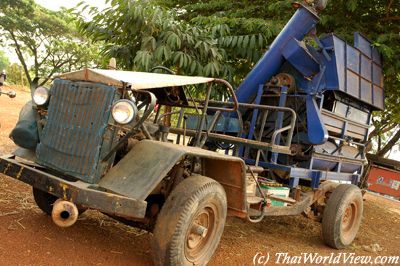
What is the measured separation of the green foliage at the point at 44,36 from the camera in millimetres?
22359

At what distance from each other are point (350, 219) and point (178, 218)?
351 cm

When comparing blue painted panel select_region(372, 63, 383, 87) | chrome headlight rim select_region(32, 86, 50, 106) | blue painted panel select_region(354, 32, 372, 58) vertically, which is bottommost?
chrome headlight rim select_region(32, 86, 50, 106)

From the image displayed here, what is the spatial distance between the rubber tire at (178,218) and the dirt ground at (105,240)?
542mm

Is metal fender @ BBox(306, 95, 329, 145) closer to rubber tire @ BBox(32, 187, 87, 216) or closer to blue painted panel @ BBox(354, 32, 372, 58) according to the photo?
blue painted panel @ BBox(354, 32, 372, 58)

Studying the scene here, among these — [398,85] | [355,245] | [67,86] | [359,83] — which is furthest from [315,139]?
[398,85]

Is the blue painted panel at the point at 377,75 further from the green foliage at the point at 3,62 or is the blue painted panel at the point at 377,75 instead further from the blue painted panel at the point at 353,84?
the green foliage at the point at 3,62

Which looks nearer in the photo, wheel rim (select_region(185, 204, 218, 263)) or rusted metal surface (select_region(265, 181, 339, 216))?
wheel rim (select_region(185, 204, 218, 263))

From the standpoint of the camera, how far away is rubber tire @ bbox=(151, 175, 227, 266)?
296 centimetres

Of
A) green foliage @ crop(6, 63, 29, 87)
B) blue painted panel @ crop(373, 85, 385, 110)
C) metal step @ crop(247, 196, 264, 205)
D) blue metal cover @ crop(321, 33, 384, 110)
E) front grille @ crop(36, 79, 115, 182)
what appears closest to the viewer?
front grille @ crop(36, 79, 115, 182)

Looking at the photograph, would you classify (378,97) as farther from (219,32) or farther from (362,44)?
(219,32)

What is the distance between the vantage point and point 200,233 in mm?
3193

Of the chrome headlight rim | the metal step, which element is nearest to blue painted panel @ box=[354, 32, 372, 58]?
the metal step

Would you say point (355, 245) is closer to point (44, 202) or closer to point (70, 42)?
point (44, 202)

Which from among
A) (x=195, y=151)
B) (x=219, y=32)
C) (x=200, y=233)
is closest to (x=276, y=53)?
(x=219, y=32)
